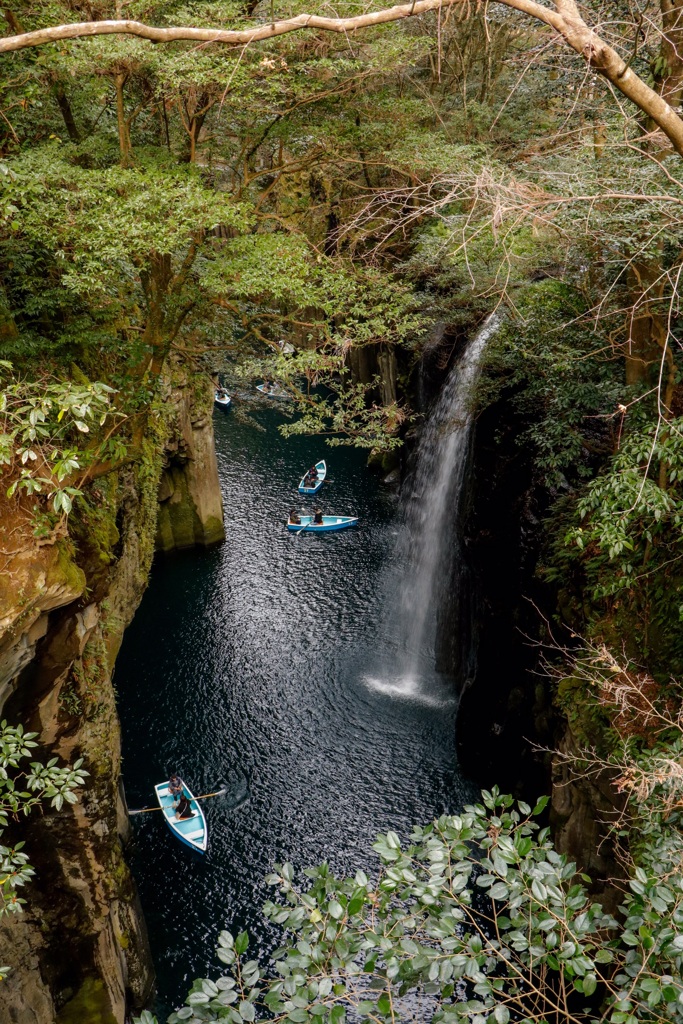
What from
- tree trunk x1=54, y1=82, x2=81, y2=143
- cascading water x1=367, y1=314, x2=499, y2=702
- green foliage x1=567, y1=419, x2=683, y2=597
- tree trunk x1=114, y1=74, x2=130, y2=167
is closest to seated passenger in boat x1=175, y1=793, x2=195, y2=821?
cascading water x1=367, y1=314, x2=499, y2=702

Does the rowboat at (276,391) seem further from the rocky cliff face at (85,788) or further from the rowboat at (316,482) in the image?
the rowboat at (316,482)

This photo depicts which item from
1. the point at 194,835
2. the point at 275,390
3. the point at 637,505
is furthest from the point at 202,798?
the point at 637,505

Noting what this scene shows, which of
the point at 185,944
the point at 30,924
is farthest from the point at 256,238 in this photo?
the point at 185,944

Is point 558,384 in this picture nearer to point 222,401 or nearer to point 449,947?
point 449,947

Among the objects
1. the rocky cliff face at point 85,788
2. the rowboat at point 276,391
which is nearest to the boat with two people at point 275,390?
the rowboat at point 276,391

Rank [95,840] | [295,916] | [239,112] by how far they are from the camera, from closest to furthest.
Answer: [295,916] < [95,840] < [239,112]

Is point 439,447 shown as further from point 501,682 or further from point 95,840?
point 95,840

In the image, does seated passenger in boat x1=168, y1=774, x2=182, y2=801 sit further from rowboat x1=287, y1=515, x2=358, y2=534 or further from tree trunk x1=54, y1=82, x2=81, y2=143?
tree trunk x1=54, y1=82, x2=81, y2=143
